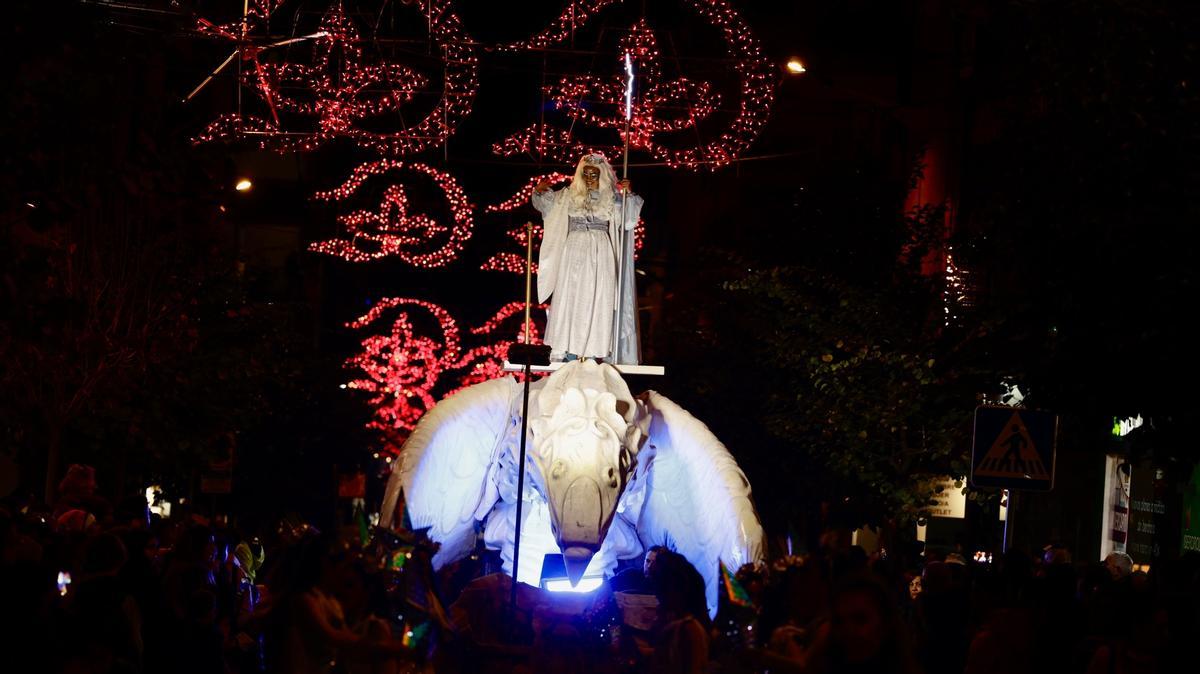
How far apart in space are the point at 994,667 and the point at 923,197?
68.6 ft

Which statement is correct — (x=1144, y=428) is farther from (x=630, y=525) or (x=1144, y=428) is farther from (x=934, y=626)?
(x=630, y=525)

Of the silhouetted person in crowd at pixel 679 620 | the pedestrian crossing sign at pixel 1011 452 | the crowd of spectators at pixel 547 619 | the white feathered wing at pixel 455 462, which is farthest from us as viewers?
the white feathered wing at pixel 455 462

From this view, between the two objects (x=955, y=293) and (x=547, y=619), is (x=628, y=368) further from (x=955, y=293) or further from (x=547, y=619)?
(x=547, y=619)

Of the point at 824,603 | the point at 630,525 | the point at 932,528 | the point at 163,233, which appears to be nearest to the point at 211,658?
the point at 824,603

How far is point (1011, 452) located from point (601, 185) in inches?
191

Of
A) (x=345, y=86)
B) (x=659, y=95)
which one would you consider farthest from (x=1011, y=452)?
(x=345, y=86)

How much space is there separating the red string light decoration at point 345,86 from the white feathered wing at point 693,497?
4.38 m

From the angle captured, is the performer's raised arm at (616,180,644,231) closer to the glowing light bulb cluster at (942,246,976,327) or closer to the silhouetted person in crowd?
the glowing light bulb cluster at (942,246,976,327)

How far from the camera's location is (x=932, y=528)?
2591 cm

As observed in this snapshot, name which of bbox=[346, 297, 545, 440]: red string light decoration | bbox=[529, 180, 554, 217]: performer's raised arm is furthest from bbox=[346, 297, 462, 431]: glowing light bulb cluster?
bbox=[529, 180, 554, 217]: performer's raised arm

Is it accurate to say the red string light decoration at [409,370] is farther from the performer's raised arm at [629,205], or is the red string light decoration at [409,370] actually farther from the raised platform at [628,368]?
the raised platform at [628,368]

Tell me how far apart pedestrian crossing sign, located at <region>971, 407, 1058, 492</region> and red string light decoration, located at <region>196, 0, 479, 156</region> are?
22.8ft

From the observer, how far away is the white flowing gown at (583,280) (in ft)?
45.9

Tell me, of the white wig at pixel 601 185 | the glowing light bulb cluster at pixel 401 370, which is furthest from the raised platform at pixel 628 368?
the glowing light bulb cluster at pixel 401 370
